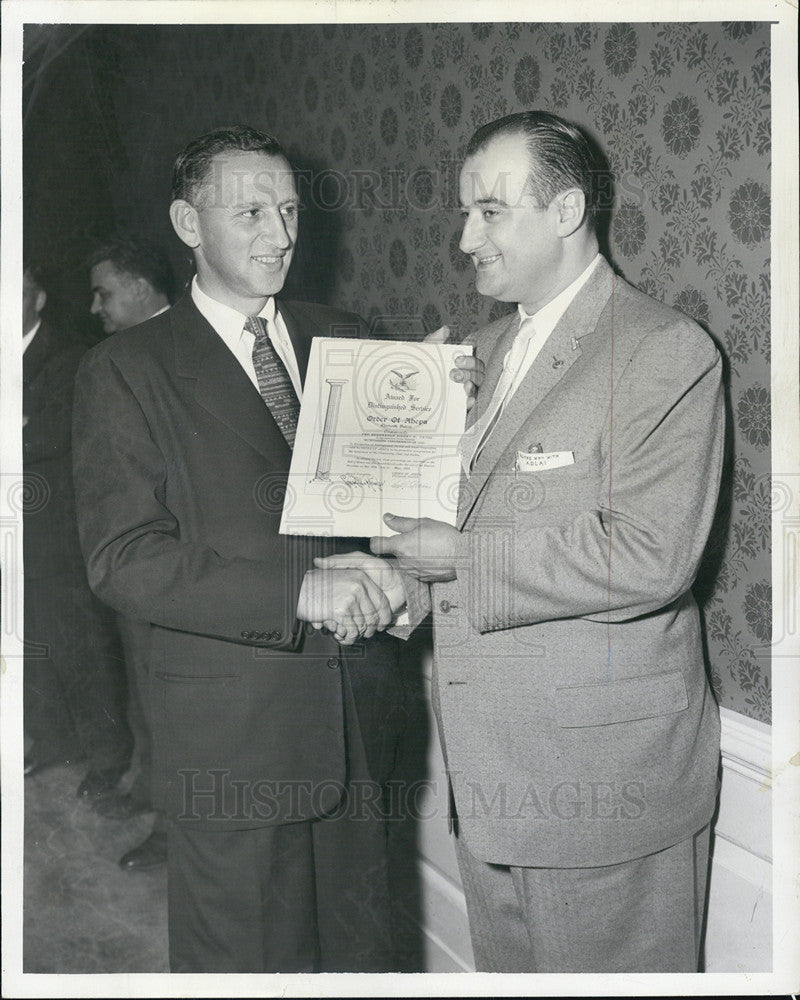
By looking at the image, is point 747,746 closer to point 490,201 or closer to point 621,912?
point 621,912

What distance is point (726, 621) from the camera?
76.4 inches

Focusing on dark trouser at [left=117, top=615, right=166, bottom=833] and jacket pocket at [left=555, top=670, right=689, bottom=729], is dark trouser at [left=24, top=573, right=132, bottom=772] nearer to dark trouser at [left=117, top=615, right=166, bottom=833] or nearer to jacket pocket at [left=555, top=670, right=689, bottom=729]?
dark trouser at [left=117, top=615, right=166, bottom=833]

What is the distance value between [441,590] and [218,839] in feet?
2.53

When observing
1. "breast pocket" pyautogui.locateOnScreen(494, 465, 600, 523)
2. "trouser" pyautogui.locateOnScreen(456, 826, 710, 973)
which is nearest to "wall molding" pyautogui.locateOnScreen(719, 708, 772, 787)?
"trouser" pyautogui.locateOnScreen(456, 826, 710, 973)

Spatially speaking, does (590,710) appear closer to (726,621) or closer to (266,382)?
(726,621)

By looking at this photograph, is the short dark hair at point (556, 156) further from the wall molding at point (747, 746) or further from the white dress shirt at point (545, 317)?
the wall molding at point (747, 746)

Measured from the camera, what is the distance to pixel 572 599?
180 centimetres

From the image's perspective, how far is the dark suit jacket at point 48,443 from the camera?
210 cm

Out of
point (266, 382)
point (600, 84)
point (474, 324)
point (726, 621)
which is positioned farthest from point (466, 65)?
point (726, 621)

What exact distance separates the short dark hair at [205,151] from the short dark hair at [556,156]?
1.69 ft

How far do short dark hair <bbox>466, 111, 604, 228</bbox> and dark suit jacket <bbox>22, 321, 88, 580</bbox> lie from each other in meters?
1.08

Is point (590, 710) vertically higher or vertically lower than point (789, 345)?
lower

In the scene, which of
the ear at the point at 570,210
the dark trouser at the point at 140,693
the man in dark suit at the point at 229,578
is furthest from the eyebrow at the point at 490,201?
the dark trouser at the point at 140,693

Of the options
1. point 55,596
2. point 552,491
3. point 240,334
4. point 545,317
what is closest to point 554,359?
point 545,317
